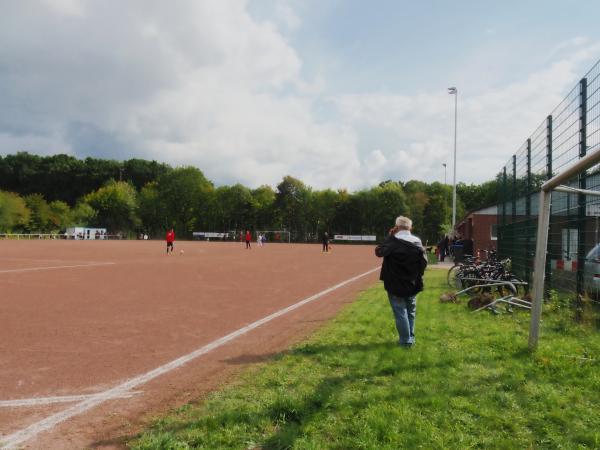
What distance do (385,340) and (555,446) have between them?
2917 millimetres

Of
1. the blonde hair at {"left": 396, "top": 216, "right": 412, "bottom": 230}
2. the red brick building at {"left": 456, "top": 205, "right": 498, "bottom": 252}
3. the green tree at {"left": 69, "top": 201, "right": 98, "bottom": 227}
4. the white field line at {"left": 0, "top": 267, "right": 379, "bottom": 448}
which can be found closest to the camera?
the white field line at {"left": 0, "top": 267, "right": 379, "bottom": 448}

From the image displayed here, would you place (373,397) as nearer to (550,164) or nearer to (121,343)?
(121,343)

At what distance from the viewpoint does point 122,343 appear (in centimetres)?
606

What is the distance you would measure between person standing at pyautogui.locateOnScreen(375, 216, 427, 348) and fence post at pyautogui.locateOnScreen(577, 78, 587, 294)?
10.5ft

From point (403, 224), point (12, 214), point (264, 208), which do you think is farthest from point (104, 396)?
point (264, 208)

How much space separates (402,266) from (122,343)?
12.3ft

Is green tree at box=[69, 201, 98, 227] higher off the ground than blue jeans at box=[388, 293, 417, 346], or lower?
higher

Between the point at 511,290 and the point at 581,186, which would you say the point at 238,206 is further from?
the point at 581,186

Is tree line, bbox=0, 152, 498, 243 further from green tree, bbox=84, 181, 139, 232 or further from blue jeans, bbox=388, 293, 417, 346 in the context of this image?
blue jeans, bbox=388, 293, 417, 346

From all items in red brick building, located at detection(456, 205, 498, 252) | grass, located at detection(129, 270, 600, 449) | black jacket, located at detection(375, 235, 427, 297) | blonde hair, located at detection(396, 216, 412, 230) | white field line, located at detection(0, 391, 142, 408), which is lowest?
white field line, located at detection(0, 391, 142, 408)

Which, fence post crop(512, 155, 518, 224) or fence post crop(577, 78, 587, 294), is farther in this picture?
fence post crop(512, 155, 518, 224)

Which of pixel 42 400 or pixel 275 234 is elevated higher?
pixel 275 234

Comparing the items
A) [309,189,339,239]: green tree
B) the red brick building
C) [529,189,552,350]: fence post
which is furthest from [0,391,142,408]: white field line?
[309,189,339,239]: green tree

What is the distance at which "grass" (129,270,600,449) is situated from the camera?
10.4ft
